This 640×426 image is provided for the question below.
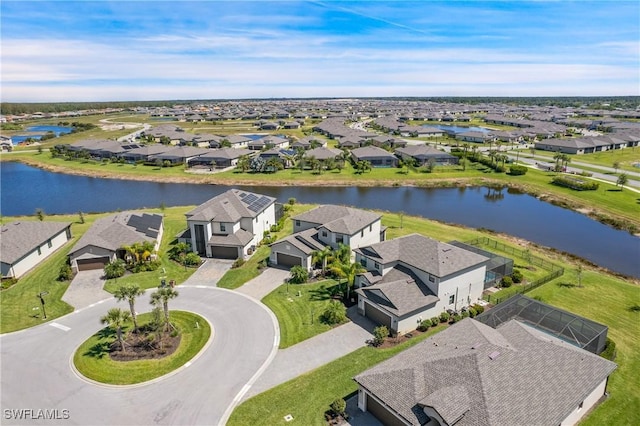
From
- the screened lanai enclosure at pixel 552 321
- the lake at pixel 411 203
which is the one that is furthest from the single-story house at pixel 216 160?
the screened lanai enclosure at pixel 552 321

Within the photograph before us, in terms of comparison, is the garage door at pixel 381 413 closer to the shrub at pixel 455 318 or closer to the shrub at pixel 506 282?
the shrub at pixel 455 318

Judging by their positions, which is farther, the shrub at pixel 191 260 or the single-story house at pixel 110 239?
the shrub at pixel 191 260

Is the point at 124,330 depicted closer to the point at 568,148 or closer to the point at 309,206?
the point at 309,206

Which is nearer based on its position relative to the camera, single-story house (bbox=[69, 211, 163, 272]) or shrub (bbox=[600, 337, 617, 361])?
shrub (bbox=[600, 337, 617, 361])

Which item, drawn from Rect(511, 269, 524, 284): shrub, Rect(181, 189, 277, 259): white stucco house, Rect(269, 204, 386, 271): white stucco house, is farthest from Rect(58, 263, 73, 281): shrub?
Rect(511, 269, 524, 284): shrub

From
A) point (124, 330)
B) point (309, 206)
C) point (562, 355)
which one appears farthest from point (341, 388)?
point (309, 206)

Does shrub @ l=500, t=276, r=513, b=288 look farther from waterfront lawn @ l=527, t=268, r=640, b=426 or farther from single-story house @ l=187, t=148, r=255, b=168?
single-story house @ l=187, t=148, r=255, b=168
